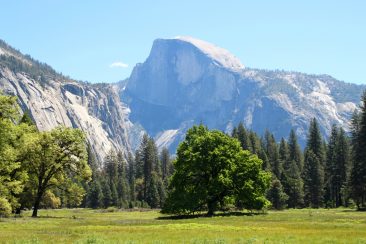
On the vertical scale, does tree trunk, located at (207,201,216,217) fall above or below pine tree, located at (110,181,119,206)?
below

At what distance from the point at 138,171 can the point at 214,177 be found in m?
94.5

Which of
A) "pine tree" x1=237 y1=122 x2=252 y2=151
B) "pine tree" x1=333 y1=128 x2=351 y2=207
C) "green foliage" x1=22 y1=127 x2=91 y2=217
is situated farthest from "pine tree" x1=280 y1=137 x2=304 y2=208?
"green foliage" x1=22 y1=127 x2=91 y2=217

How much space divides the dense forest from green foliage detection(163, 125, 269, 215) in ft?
10.8

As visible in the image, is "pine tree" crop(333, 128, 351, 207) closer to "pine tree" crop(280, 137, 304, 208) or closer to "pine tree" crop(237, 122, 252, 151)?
"pine tree" crop(280, 137, 304, 208)

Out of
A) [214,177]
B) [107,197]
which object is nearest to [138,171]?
[107,197]

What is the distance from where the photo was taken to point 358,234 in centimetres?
3531

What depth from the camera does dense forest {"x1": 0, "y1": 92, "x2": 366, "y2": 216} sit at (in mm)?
57494

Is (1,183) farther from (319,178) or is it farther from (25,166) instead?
(319,178)

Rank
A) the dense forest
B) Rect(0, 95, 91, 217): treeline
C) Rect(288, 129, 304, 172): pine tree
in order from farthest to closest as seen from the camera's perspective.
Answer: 1. Rect(288, 129, 304, 172): pine tree
2. Rect(0, 95, 91, 217): treeline
3. the dense forest

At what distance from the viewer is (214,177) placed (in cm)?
7188

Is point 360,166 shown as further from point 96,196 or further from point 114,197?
point 96,196

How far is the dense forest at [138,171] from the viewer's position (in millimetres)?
57494

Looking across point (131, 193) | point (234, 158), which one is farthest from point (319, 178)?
point (131, 193)

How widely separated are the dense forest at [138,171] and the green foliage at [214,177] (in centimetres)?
328
